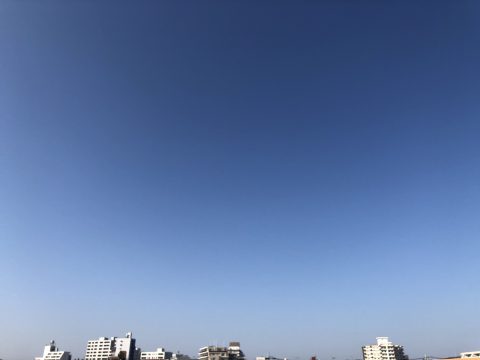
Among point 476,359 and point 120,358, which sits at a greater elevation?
point 120,358

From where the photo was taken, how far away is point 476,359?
131250 mm

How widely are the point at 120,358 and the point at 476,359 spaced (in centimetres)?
13309

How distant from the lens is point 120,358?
61812mm

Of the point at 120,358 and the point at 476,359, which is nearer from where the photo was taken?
the point at 120,358
